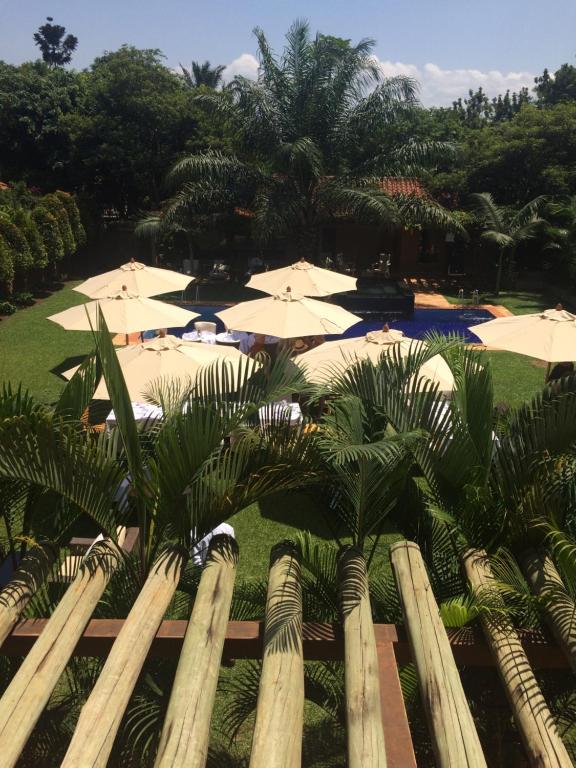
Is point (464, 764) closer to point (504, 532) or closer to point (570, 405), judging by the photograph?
point (504, 532)

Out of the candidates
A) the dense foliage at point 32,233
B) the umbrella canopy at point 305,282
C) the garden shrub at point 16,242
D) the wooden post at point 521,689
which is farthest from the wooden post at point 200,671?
the garden shrub at point 16,242

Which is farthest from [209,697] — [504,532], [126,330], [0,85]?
[0,85]

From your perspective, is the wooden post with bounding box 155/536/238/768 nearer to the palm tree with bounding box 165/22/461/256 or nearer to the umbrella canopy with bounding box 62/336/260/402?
the umbrella canopy with bounding box 62/336/260/402

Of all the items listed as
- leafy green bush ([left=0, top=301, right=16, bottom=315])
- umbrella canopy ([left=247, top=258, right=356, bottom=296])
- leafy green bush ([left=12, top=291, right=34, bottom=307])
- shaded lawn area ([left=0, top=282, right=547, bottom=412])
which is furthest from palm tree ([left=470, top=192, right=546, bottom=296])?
leafy green bush ([left=0, top=301, right=16, bottom=315])

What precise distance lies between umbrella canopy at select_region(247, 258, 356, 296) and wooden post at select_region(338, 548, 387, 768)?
964 centimetres

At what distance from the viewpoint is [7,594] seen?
248 cm

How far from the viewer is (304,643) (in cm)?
241

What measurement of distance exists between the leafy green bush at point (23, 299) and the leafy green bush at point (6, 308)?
29.4 inches

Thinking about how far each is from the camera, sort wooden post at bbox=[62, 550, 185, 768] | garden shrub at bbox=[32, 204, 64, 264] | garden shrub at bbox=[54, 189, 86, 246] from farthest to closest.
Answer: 1. garden shrub at bbox=[54, 189, 86, 246]
2. garden shrub at bbox=[32, 204, 64, 264]
3. wooden post at bbox=[62, 550, 185, 768]

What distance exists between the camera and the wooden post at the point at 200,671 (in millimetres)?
1723

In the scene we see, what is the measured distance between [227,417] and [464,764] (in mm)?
1719

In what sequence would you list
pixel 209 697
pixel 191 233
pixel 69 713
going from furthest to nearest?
1. pixel 191 233
2. pixel 69 713
3. pixel 209 697

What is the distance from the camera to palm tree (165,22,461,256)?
741 inches

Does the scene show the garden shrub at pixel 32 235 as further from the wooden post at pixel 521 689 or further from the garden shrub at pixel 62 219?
the wooden post at pixel 521 689
